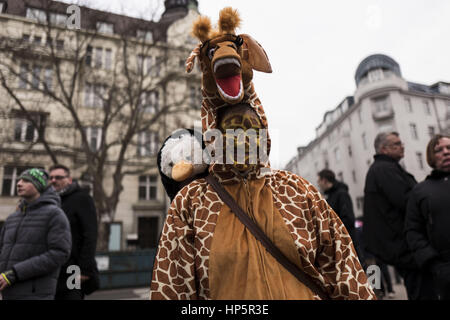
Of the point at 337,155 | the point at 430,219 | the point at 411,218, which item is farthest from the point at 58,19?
the point at 337,155

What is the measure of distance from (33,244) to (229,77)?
2.42 metres

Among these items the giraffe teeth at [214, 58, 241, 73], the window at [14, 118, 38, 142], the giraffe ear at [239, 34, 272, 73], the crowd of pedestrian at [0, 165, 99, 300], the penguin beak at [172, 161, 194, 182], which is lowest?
the crowd of pedestrian at [0, 165, 99, 300]

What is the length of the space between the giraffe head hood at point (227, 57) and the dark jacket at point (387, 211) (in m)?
2.03

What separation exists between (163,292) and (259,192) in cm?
→ 60

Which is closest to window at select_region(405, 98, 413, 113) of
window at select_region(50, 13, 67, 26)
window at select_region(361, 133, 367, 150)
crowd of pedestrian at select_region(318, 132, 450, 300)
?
window at select_region(361, 133, 367, 150)

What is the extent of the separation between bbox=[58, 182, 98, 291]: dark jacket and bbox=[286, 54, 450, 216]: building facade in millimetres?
9847

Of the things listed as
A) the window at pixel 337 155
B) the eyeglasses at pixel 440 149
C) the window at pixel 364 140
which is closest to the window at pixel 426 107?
the window at pixel 364 140

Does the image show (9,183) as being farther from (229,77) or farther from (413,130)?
(413,130)

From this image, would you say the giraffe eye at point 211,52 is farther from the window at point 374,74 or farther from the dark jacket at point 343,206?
the window at point 374,74

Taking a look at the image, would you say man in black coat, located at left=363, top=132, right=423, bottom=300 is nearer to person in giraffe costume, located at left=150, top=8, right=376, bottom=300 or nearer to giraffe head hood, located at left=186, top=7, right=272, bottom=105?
person in giraffe costume, located at left=150, top=8, right=376, bottom=300

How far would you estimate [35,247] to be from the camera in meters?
2.70

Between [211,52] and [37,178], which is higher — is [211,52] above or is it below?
above

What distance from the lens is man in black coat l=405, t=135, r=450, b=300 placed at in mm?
2256
